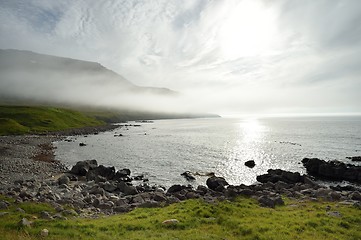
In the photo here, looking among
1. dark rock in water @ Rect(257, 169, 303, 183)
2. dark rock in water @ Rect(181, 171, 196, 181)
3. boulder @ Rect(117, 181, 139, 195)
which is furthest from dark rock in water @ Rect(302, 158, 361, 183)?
boulder @ Rect(117, 181, 139, 195)

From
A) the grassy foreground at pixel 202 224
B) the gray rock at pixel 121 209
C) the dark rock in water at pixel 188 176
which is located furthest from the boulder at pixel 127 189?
the dark rock in water at pixel 188 176

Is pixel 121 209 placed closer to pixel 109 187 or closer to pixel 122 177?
pixel 109 187

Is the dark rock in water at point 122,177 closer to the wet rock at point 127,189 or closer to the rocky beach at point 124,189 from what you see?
the rocky beach at point 124,189

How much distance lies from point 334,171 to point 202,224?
5170 centimetres

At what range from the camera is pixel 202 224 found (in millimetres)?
20141

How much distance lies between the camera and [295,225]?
20.0 metres

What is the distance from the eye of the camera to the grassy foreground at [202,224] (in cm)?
1692

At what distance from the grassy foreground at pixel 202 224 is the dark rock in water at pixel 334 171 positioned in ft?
119

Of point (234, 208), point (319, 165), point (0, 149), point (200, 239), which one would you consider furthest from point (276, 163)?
point (0, 149)

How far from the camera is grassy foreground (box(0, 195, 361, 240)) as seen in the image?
55.5ft

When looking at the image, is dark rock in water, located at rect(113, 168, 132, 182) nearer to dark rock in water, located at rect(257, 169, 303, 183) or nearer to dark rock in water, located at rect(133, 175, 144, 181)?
dark rock in water, located at rect(133, 175, 144, 181)

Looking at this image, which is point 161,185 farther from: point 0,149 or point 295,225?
point 0,149

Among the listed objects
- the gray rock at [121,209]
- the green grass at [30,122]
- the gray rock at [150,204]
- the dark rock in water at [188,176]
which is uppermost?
the green grass at [30,122]

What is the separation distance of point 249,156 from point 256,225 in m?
70.7
